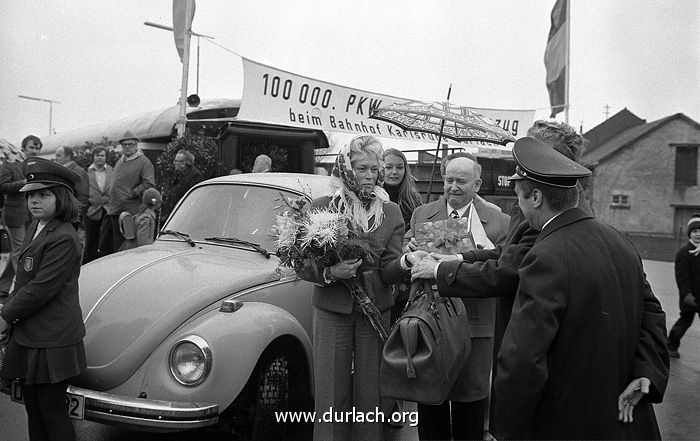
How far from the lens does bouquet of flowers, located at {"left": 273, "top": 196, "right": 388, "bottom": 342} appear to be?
3283mm

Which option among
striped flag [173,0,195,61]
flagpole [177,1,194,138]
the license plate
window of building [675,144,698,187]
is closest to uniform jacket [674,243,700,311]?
the license plate

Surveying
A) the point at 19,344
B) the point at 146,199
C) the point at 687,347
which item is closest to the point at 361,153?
the point at 19,344

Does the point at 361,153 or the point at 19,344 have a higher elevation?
the point at 361,153

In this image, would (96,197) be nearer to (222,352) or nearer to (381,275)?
(222,352)

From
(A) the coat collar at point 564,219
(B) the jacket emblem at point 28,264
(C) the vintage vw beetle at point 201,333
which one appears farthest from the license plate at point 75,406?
(A) the coat collar at point 564,219

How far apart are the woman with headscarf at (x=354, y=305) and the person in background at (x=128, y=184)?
16.5 feet

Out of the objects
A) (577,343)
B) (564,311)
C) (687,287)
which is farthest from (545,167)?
(687,287)

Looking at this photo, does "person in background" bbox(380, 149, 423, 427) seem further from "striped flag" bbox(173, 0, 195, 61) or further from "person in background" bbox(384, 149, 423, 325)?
"striped flag" bbox(173, 0, 195, 61)

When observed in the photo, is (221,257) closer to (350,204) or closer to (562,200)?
(350,204)

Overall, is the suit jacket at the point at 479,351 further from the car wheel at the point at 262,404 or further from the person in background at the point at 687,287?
the person in background at the point at 687,287

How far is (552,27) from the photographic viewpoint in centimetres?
1478

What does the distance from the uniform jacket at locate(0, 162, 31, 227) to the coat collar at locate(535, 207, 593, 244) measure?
23.9ft

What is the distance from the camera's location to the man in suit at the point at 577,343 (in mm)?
2043

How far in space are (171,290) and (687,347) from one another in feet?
23.4
